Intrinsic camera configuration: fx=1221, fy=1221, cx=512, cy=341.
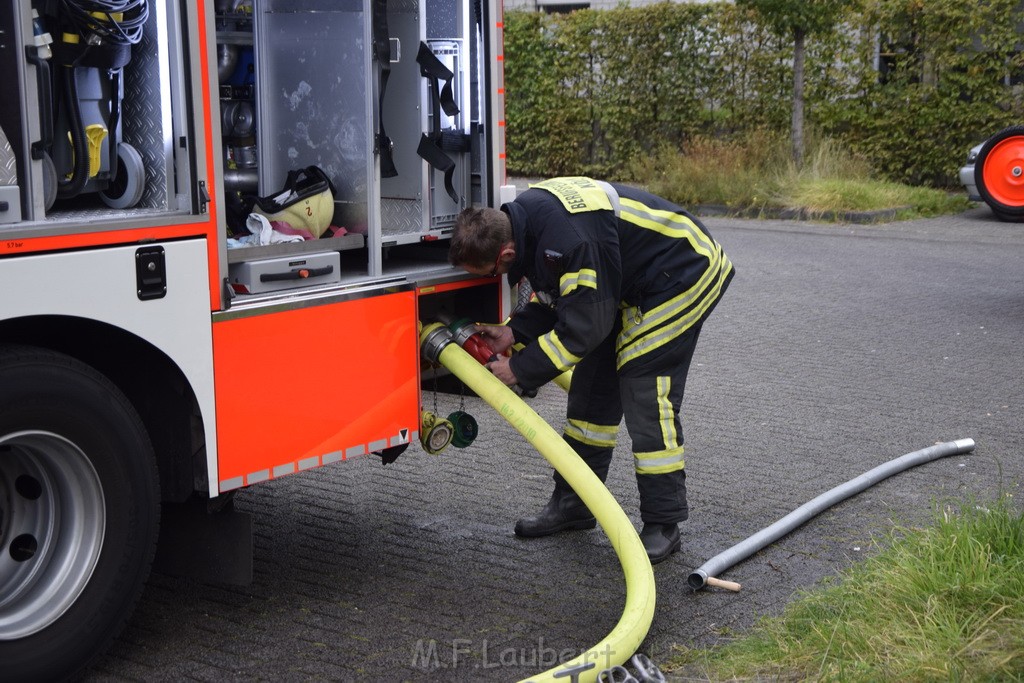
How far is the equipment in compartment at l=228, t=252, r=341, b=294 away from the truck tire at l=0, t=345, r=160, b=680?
0.53 meters

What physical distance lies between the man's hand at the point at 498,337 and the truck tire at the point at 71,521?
136 cm

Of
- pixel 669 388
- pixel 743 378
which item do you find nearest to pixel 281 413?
pixel 669 388

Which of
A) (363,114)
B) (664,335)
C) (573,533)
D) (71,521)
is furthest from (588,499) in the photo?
(71,521)

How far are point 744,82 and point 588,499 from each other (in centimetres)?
1454

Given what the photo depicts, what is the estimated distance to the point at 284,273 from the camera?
390cm

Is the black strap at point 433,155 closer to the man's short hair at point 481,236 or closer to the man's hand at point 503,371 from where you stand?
the man's short hair at point 481,236

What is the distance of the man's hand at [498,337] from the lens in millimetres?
4480

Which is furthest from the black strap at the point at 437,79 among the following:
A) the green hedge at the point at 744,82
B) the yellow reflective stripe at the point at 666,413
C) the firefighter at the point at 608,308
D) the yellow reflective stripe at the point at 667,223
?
the green hedge at the point at 744,82

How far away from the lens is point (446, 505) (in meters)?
5.28

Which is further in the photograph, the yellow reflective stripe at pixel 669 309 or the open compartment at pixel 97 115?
the yellow reflective stripe at pixel 669 309

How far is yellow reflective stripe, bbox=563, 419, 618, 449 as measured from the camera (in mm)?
4805

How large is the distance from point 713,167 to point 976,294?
22.3ft

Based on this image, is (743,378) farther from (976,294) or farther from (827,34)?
(827,34)

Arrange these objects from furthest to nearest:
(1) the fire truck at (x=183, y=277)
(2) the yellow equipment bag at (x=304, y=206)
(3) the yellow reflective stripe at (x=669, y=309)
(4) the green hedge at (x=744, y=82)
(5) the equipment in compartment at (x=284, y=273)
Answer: (4) the green hedge at (x=744, y=82) < (3) the yellow reflective stripe at (x=669, y=309) < (2) the yellow equipment bag at (x=304, y=206) < (5) the equipment in compartment at (x=284, y=273) < (1) the fire truck at (x=183, y=277)
